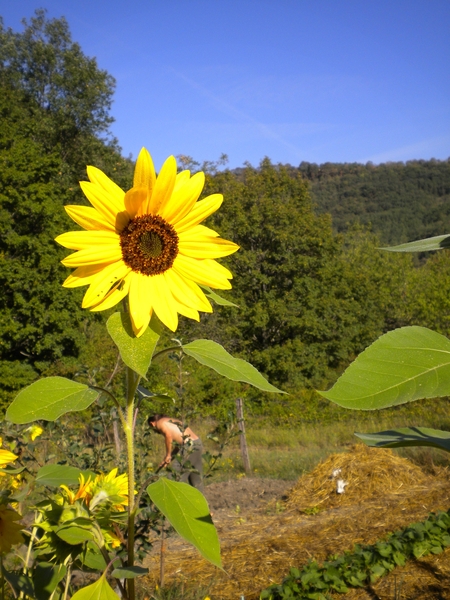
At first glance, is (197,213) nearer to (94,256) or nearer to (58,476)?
(94,256)

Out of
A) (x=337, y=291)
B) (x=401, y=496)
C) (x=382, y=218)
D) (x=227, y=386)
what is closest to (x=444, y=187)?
(x=382, y=218)

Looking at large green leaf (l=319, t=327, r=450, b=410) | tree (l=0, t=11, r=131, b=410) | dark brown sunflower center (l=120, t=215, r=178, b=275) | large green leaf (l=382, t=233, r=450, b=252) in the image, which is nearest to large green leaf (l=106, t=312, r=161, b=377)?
dark brown sunflower center (l=120, t=215, r=178, b=275)

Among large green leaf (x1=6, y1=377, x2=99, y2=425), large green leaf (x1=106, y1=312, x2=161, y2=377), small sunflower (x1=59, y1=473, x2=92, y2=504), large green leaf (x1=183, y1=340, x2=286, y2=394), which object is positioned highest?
large green leaf (x1=106, y1=312, x2=161, y2=377)

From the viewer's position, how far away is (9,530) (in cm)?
91

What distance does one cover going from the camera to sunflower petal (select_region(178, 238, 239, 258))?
0.82 m

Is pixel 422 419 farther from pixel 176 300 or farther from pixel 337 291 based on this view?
pixel 176 300

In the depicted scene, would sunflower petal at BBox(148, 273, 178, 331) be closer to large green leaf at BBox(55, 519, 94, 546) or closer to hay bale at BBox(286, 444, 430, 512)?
large green leaf at BBox(55, 519, 94, 546)

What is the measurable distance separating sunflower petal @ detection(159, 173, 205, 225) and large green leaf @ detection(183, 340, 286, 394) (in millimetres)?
196

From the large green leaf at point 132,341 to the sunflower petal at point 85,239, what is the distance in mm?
123

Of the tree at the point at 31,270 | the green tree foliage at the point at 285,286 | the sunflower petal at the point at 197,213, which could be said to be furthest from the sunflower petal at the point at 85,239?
the green tree foliage at the point at 285,286

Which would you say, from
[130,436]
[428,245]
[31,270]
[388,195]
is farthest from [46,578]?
[388,195]

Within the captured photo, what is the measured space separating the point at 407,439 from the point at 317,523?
534 centimetres

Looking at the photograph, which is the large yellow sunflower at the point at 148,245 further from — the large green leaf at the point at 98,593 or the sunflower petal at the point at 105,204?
the large green leaf at the point at 98,593

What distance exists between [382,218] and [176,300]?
192 ft
